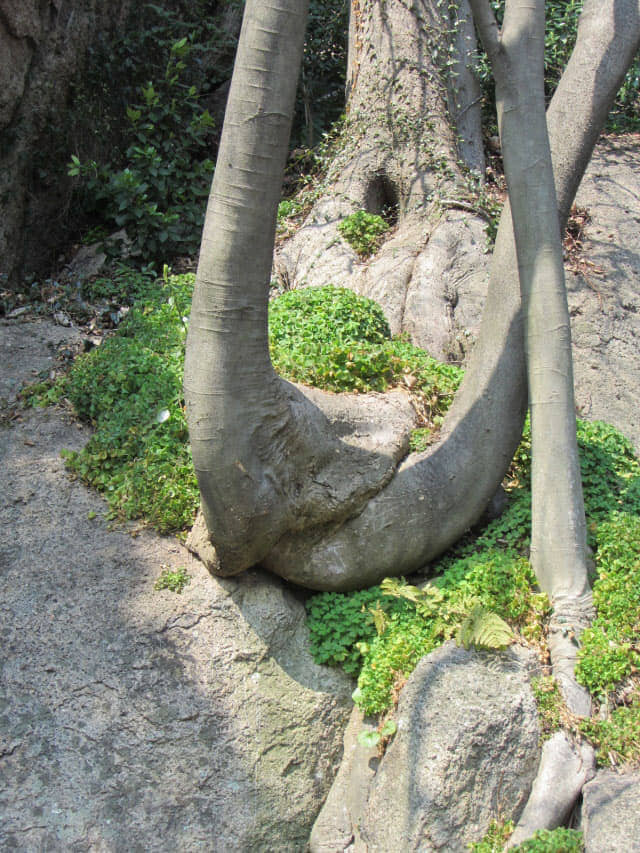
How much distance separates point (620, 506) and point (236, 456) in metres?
2.57

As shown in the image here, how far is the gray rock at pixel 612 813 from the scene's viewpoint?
3.42 metres

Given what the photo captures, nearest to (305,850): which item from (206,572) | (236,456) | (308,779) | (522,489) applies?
(308,779)

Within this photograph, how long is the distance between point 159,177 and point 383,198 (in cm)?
240

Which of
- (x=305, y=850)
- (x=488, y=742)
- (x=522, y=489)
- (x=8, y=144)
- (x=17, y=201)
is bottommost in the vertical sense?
(x=305, y=850)

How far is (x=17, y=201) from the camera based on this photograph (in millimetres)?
7887

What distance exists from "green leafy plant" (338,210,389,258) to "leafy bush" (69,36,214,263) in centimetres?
174

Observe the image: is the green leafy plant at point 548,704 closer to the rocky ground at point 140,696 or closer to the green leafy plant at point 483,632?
the green leafy plant at point 483,632

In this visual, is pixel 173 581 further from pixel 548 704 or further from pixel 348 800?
pixel 548 704

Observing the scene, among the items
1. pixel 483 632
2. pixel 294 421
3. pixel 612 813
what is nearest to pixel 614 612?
pixel 483 632

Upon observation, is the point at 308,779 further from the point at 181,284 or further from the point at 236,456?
the point at 181,284

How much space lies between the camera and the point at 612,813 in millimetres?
3561

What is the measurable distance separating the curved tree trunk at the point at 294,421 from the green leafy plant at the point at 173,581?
0.22 meters

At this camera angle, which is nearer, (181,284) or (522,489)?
(522,489)

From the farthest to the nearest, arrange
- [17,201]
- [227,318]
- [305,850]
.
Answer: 1. [17,201]
2. [305,850]
3. [227,318]
